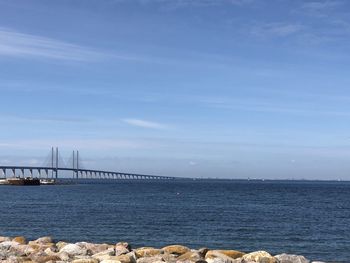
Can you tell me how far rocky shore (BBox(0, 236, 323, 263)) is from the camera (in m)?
17.2

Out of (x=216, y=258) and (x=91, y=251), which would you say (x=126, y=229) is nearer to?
(x=91, y=251)

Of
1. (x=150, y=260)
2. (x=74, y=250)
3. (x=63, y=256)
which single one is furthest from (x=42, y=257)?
(x=150, y=260)

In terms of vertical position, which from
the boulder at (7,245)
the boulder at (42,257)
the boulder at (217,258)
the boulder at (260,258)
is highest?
the boulder at (7,245)

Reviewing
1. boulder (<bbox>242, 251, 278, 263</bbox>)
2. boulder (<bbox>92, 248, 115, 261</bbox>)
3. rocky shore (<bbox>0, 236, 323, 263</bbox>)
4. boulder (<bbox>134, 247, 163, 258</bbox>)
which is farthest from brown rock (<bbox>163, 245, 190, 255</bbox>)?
boulder (<bbox>242, 251, 278, 263</bbox>)

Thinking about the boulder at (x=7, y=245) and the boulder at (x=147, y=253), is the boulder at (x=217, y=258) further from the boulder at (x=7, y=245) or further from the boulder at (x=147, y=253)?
the boulder at (x=7, y=245)

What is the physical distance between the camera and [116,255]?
1886cm

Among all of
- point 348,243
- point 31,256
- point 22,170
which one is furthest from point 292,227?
point 22,170

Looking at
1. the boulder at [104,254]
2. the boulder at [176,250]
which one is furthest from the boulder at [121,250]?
the boulder at [176,250]

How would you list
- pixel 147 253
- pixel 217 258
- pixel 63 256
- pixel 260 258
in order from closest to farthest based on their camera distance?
pixel 217 258 → pixel 63 256 → pixel 260 258 → pixel 147 253

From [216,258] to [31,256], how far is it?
6.22 m

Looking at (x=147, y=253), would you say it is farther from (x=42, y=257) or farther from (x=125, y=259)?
(x=42, y=257)

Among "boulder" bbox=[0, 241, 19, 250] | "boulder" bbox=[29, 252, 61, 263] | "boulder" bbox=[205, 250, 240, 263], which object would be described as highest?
Answer: "boulder" bbox=[0, 241, 19, 250]

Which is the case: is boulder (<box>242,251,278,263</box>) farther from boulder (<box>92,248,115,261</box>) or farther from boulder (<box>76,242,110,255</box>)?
boulder (<box>76,242,110,255</box>)

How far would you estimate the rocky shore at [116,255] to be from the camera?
17.2 meters
